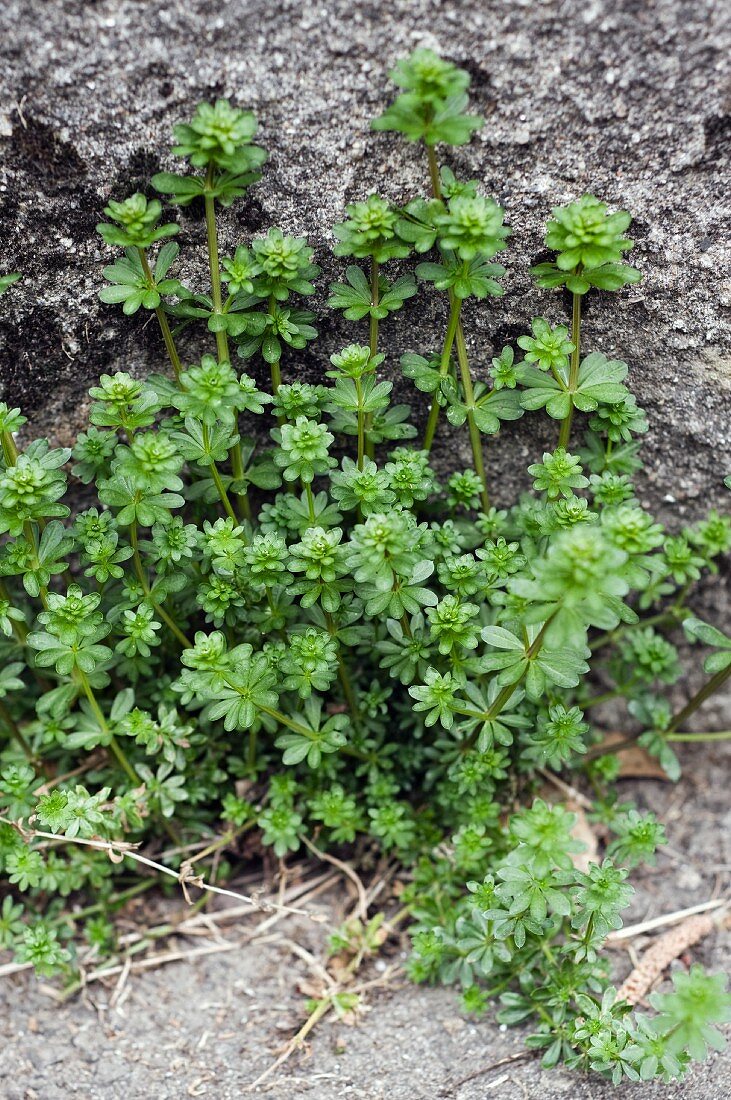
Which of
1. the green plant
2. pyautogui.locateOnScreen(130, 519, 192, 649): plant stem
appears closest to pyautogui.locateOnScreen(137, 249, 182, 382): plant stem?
the green plant

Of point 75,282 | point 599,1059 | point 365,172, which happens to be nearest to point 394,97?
point 365,172

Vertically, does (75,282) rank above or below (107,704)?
above

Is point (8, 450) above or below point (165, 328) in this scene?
below

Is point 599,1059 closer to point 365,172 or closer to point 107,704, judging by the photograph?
point 107,704

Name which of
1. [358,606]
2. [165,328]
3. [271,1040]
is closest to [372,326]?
[165,328]

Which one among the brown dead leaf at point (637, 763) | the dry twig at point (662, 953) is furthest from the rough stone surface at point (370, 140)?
the dry twig at point (662, 953)

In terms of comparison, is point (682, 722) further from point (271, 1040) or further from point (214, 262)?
point (214, 262)
